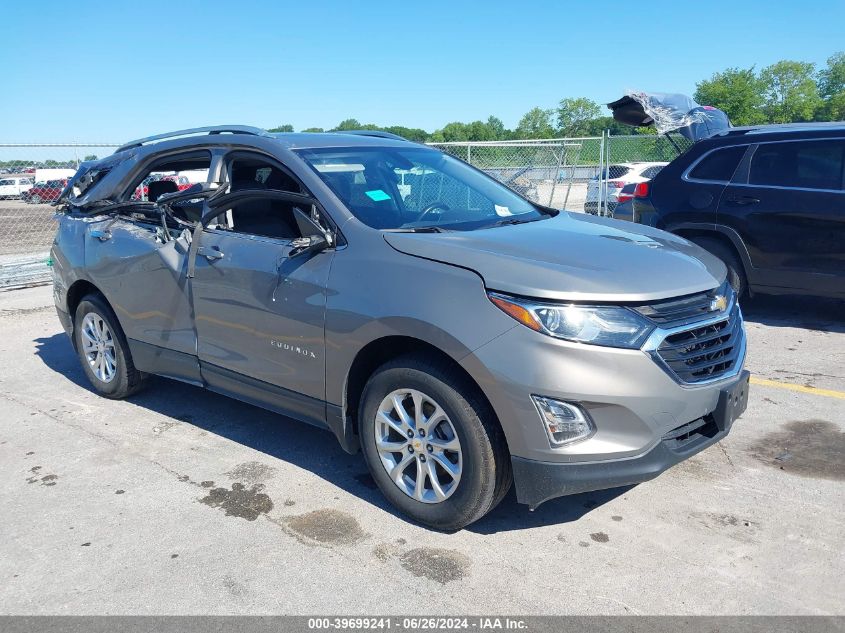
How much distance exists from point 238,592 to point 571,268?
1.93m

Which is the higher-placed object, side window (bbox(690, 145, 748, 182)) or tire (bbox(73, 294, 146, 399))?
side window (bbox(690, 145, 748, 182))

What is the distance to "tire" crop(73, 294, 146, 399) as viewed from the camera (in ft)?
17.3

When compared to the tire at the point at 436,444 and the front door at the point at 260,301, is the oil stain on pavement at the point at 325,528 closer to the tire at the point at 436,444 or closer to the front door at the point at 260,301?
the tire at the point at 436,444

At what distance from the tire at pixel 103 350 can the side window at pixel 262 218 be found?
1.46 m

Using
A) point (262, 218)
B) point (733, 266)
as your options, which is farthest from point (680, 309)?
point (733, 266)

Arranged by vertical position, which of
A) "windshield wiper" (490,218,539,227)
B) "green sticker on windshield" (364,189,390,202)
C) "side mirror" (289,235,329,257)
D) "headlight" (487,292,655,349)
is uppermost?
"green sticker on windshield" (364,189,390,202)

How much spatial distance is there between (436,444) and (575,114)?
107 metres

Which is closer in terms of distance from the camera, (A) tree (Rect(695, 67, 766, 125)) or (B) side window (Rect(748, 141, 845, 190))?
(B) side window (Rect(748, 141, 845, 190))

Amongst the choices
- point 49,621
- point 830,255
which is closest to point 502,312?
point 49,621

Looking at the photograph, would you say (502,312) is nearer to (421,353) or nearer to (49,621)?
(421,353)

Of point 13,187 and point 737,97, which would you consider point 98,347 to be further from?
point 737,97

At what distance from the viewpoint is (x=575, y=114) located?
10456cm

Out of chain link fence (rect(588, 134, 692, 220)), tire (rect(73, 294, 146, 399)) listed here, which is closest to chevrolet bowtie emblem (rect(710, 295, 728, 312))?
tire (rect(73, 294, 146, 399))

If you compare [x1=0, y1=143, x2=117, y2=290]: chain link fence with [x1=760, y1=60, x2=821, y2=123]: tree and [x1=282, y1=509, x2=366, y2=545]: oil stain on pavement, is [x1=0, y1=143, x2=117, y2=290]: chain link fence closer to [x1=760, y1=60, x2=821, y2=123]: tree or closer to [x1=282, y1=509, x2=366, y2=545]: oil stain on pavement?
[x1=282, y1=509, x2=366, y2=545]: oil stain on pavement
